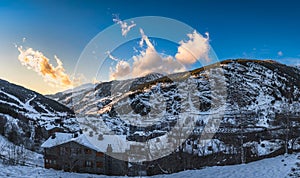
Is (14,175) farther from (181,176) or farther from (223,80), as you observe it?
(223,80)

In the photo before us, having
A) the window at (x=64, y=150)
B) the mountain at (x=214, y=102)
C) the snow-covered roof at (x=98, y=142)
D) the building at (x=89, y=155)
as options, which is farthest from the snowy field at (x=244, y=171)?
the mountain at (x=214, y=102)

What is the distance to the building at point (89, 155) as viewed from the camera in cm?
3141

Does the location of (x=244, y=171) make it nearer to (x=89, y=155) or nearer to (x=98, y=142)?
(x=98, y=142)

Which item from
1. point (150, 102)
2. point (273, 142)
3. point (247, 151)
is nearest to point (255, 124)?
point (273, 142)

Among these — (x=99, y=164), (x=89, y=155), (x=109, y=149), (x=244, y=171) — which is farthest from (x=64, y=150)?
(x=244, y=171)

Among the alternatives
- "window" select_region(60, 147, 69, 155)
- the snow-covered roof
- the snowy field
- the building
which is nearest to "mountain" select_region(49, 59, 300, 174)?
the snow-covered roof

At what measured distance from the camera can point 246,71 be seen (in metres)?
137

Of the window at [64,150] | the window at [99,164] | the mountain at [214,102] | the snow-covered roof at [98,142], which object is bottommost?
the window at [99,164]

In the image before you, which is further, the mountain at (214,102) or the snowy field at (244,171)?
the mountain at (214,102)

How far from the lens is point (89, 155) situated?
3241cm

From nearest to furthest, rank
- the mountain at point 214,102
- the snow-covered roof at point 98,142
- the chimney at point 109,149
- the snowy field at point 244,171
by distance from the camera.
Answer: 1. the snowy field at point 244,171
2. the chimney at point 109,149
3. the snow-covered roof at point 98,142
4. the mountain at point 214,102

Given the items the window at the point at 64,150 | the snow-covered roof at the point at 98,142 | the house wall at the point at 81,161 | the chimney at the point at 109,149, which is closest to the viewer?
the house wall at the point at 81,161

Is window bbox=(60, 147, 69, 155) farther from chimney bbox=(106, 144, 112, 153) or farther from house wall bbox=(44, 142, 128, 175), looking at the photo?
chimney bbox=(106, 144, 112, 153)

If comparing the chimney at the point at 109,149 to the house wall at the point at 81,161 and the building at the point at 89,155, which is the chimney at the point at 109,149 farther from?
the house wall at the point at 81,161
